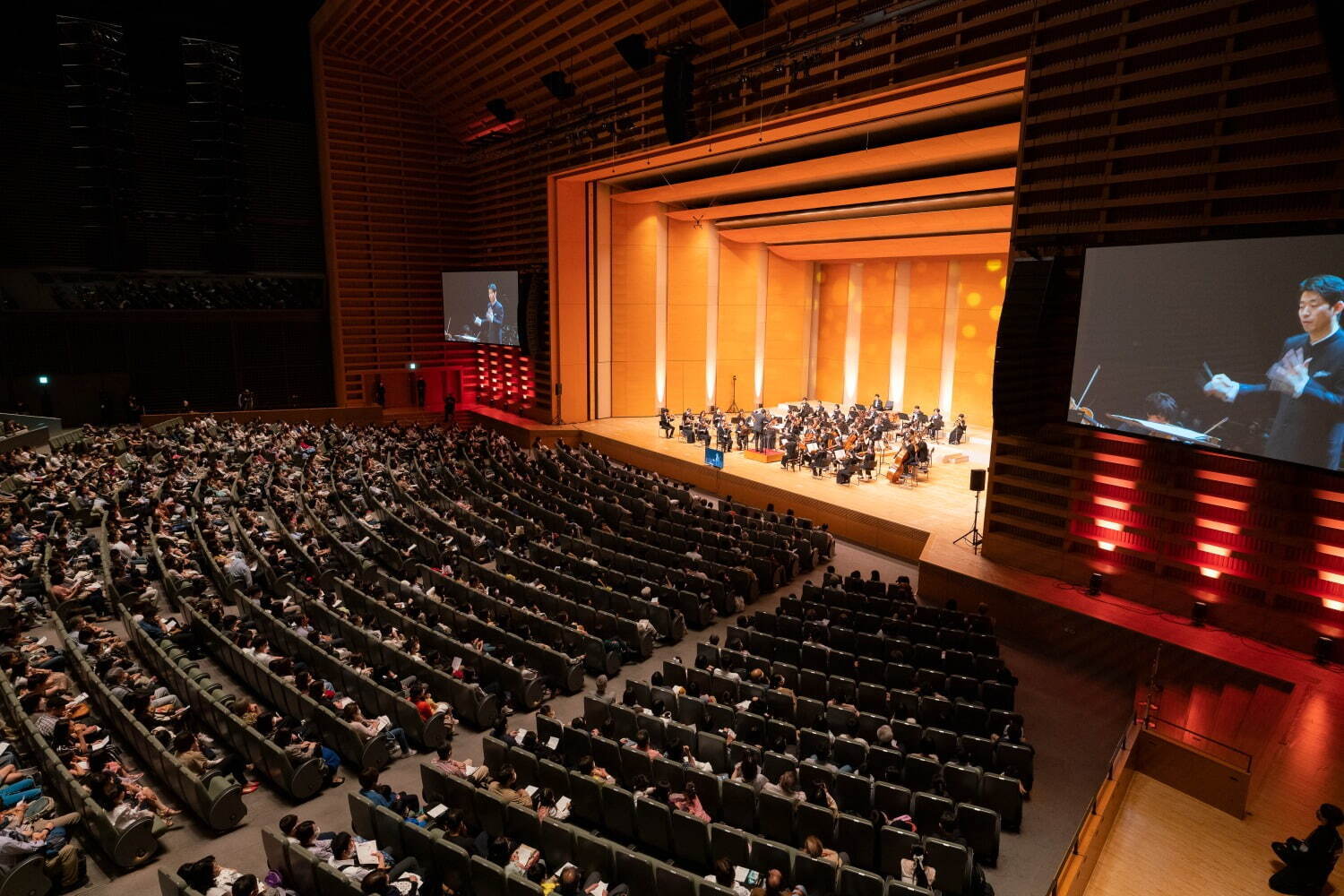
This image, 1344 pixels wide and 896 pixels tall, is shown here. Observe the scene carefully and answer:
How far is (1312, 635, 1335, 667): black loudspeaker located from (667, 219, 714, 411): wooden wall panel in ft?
56.8

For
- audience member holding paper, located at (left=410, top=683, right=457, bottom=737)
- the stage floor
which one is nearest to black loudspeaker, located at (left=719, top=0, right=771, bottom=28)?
the stage floor

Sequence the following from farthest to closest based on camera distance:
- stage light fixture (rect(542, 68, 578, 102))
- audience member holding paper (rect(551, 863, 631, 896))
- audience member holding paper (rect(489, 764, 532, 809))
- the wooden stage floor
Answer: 1. stage light fixture (rect(542, 68, 578, 102))
2. the wooden stage floor
3. audience member holding paper (rect(489, 764, 532, 809))
4. audience member holding paper (rect(551, 863, 631, 896))

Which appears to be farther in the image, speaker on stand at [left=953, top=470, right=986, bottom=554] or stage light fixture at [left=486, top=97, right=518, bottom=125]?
stage light fixture at [left=486, top=97, right=518, bottom=125]

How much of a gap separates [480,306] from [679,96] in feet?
36.3

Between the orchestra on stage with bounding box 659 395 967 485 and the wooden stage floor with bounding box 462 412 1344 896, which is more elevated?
the orchestra on stage with bounding box 659 395 967 485

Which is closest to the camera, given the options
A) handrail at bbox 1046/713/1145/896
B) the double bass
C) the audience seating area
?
handrail at bbox 1046/713/1145/896

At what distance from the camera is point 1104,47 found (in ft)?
28.5

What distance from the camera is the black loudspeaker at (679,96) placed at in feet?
44.9

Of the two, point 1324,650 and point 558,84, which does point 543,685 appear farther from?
point 558,84

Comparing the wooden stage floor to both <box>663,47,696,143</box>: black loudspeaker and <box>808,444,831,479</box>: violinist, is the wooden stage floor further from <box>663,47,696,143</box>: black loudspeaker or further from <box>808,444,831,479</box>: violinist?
<box>663,47,696,143</box>: black loudspeaker

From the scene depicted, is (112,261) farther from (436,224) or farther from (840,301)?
(840,301)

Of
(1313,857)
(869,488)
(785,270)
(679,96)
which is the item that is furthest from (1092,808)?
(785,270)

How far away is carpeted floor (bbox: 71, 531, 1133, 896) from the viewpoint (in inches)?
212

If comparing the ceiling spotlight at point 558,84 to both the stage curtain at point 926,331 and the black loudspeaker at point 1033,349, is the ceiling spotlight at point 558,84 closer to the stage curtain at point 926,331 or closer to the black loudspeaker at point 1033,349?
the stage curtain at point 926,331
